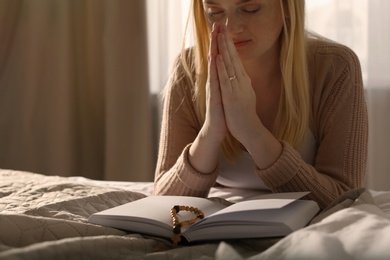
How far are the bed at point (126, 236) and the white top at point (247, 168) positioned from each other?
0.22 meters

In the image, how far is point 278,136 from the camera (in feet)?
5.49

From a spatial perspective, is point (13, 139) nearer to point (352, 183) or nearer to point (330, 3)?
point (330, 3)

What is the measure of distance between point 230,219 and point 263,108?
662mm

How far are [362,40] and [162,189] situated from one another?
1.40 meters

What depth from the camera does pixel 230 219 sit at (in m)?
1.10

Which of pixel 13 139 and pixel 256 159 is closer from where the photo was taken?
pixel 256 159

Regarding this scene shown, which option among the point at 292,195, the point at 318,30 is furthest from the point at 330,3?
the point at 292,195

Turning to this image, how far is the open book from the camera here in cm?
109

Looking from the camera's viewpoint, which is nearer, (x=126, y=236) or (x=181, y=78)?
(x=126, y=236)

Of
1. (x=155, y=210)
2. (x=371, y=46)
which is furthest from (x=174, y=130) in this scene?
(x=371, y=46)

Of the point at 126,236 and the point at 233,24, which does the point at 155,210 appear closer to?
the point at 126,236

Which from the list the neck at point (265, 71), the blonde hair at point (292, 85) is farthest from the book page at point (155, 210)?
the neck at point (265, 71)

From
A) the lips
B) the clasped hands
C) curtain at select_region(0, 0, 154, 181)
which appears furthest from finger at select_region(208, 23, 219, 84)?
curtain at select_region(0, 0, 154, 181)

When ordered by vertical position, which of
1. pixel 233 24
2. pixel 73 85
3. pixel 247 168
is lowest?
pixel 247 168
